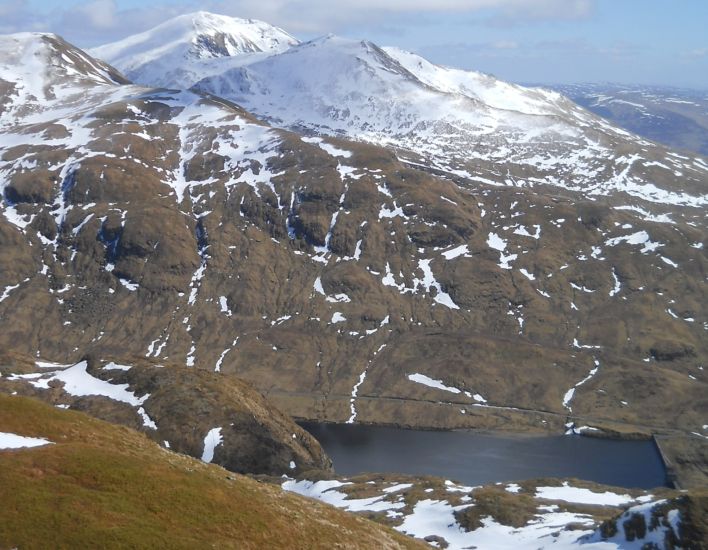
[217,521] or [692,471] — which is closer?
[217,521]

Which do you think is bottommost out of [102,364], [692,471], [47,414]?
[692,471]

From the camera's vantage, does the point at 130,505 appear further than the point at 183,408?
No

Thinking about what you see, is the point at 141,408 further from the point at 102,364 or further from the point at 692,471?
the point at 692,471

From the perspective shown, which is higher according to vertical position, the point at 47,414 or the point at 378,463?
the point at 47,414

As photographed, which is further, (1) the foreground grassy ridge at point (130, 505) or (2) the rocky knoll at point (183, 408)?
(2) the rocky knoll at point (183, 408)

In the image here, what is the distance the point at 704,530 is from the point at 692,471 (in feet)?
419

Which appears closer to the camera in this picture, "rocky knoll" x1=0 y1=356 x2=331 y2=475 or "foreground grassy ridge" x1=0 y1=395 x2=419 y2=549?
"foreground grassy ridge" x1=0 y1=395 x2=419 y2=549

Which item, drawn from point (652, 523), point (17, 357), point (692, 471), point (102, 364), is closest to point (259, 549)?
point (652, 523)

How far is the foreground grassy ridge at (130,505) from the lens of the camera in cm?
4797

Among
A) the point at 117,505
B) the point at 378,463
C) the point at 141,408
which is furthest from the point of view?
the point at 378,463

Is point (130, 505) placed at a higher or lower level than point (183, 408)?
lower

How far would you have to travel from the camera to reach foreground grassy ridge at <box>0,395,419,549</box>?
47969 mm

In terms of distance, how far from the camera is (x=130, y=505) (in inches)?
2074

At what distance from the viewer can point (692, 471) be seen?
199000 mm
